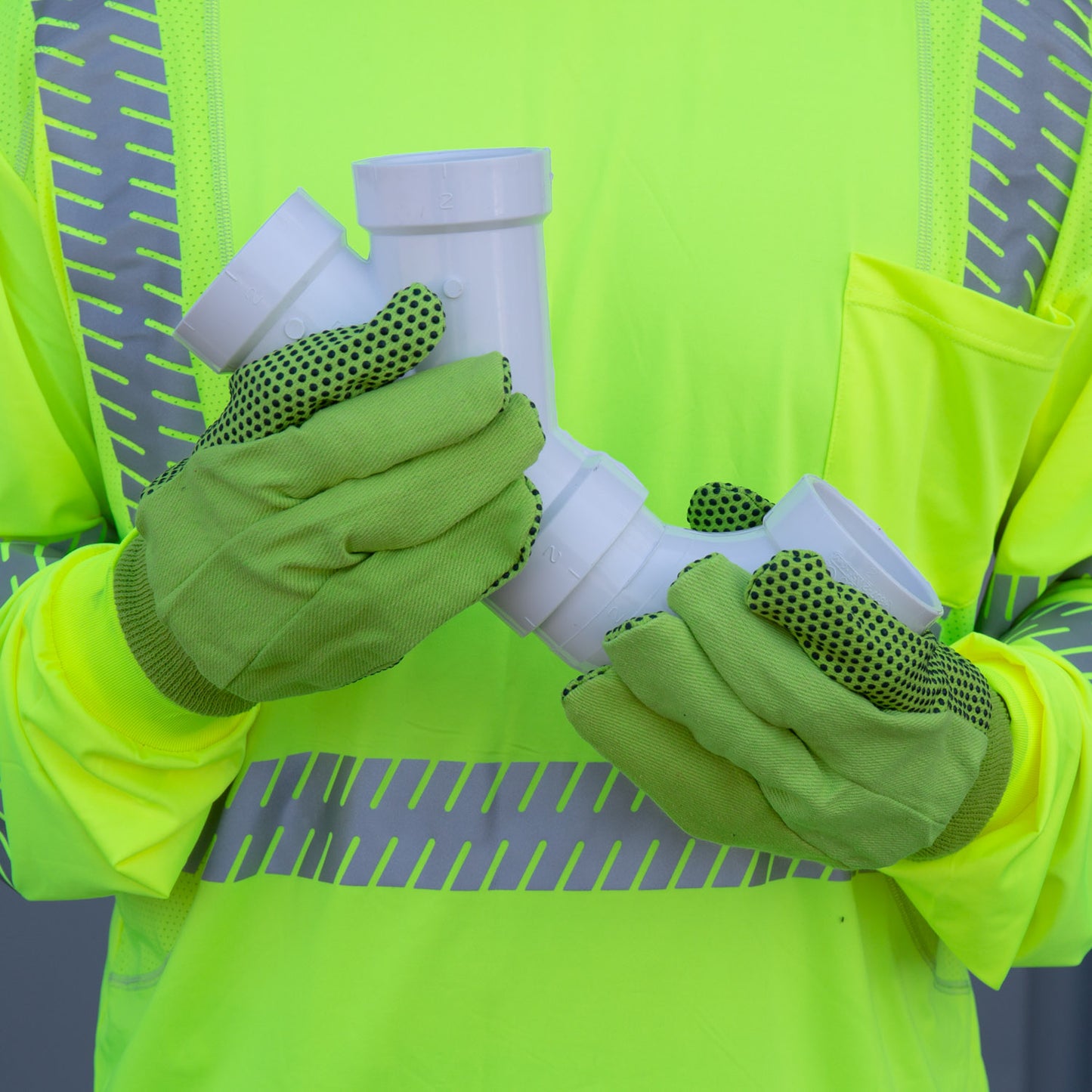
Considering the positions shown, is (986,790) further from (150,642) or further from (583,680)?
(150,642)

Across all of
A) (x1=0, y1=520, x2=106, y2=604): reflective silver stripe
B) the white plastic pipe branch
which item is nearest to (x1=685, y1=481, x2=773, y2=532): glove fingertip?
the white plastic pipe branch

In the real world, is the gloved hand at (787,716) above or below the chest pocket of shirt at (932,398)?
below

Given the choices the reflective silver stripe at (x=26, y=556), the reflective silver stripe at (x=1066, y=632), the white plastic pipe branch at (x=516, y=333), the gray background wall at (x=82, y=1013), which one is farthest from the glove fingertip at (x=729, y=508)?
the gray background wall at (x=82, y=1013)

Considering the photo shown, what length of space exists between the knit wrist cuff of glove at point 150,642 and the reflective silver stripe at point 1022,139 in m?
0.51

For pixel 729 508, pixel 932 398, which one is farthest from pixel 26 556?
pixel 932 398

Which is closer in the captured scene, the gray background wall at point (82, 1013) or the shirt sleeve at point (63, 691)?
the shirt sleeve at point (63, 691)

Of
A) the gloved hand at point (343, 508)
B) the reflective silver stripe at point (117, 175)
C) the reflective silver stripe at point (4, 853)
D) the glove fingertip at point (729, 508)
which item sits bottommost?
the reflective silver stripe at point (4, 853)

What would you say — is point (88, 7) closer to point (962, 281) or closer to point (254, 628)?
point (254, 628)

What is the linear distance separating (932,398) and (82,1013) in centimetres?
145

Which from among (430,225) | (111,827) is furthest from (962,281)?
(111,827)

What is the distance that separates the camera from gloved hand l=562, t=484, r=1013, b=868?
527 mm

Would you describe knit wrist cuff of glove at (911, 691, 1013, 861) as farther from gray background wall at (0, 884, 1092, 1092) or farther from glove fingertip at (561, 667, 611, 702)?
gray background wall at (0, 884, 1092, 1092)

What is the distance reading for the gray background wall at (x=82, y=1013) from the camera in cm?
155

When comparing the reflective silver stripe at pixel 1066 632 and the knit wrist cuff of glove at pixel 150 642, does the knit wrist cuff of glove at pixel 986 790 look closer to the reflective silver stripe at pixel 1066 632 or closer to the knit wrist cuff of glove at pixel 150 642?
the reflective silver stripe at pixel 1066 632
